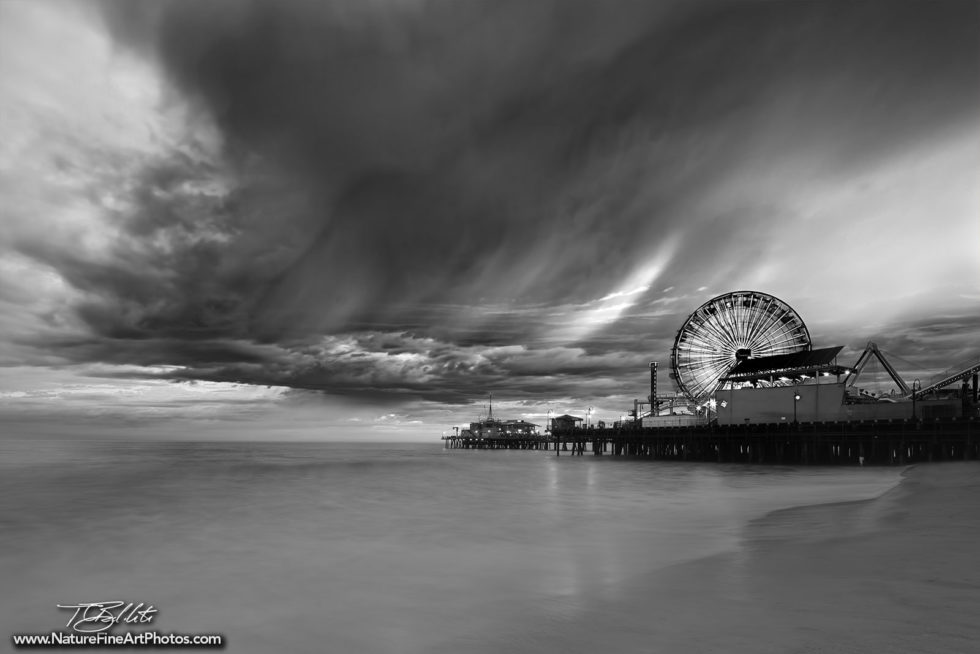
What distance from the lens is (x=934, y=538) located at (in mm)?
13164

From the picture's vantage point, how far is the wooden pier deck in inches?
2076

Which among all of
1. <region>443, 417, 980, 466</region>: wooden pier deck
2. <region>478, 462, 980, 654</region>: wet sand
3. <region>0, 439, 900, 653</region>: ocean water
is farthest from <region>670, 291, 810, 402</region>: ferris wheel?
<region>478, 462, 980, 654</region>: wet sand

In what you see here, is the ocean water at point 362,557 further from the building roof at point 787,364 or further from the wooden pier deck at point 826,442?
the building roof at point 787,364

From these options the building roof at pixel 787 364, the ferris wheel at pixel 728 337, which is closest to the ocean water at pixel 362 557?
the building roof at pixel 787 364

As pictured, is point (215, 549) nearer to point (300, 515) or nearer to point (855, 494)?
point (300, 515)

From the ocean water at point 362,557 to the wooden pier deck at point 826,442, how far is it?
2472 centimetres

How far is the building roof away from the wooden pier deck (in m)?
9.83

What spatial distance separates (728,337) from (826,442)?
1275 inches

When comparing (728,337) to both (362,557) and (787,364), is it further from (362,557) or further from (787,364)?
(362,557)

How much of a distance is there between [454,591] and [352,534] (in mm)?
9370

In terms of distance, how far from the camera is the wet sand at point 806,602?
7.45 m

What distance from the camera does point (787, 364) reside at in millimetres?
77625

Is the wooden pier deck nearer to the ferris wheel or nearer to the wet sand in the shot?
the ferris wheel

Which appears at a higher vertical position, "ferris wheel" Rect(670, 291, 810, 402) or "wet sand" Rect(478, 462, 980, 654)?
"ferris wheel" Rect(670, 291, 810, 402)
